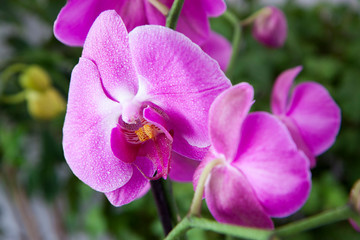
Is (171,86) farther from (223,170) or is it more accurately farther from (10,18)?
(10,18)

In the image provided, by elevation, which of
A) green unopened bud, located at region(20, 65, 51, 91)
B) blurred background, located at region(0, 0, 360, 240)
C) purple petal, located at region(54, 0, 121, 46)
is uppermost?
purple petal, located at region(54, 0, 121, 46)

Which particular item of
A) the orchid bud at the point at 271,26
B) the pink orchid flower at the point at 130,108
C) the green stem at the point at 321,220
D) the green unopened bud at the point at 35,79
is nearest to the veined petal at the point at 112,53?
the pink orchid flower at the point at 130,108

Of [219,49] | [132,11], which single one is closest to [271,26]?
[219,49]

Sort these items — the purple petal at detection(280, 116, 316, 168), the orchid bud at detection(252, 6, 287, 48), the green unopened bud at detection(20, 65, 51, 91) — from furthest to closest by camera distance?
the green unopened bud at detection(20, 65, 51, 91) → the orchid bud at detection(252, 6, 287, 48) → the purple petal at detection(280, 116, 316, 168)

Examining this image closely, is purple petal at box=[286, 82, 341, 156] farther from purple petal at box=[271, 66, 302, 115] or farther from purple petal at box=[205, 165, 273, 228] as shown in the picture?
purple petal at box=[205, 165, 273, 228]

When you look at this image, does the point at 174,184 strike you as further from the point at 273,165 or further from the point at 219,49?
the point at 273,165

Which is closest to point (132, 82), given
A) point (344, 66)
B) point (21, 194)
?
point (344, 66)

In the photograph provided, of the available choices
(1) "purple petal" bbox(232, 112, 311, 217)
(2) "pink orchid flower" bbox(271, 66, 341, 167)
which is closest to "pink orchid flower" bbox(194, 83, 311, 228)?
(1) "purple petal" bbox(232, 112, 311, 217)
